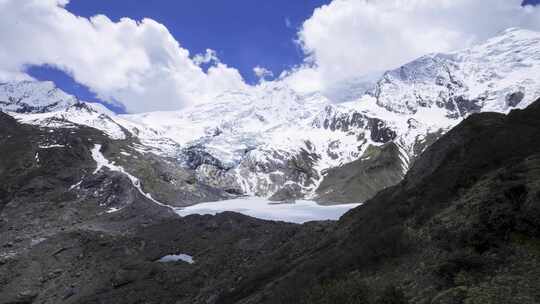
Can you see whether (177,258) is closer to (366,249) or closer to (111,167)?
(366,249)

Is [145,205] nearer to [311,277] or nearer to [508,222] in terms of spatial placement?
[311,277]

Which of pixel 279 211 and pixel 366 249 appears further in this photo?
pixel 279 211

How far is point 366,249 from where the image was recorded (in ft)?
79.8

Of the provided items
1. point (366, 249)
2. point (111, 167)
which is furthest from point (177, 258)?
point (111, 167)

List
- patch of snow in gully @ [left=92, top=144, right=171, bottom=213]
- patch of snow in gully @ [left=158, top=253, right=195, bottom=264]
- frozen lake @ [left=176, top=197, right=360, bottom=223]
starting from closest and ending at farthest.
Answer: patch of snow in gully @ [left=158, top=253, right=195, bottom=264], frozen lake @ [left=176, top=197, right=360, bottom=223], patch of snow in gully @ [left=92, top=144, right=171, bottom=213]

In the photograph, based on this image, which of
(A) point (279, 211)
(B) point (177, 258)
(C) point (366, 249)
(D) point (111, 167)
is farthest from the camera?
(A) point (279, 211)

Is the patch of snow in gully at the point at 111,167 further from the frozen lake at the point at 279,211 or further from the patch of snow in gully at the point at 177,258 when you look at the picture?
the patch of snow in gully at the point at 177,258

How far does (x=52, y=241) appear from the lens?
89.6 metres

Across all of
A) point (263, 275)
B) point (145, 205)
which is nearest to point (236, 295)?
point (263, 275)

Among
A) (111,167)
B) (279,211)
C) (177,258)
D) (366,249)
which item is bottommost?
(366,249)

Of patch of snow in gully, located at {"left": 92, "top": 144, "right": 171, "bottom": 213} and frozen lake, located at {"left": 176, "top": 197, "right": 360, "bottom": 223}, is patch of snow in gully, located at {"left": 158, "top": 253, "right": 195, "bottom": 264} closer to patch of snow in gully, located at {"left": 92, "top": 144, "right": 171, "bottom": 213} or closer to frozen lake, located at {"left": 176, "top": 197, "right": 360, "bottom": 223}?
frozen lake, located at {"left": 176, "top": 197, "right": 360, "bottom": 223}


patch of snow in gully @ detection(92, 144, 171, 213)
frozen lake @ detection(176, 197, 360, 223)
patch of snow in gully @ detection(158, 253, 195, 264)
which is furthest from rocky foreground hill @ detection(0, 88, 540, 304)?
frozen lake @ detection(176, 197, 360, 223)

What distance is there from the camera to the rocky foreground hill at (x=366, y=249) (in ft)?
53.7

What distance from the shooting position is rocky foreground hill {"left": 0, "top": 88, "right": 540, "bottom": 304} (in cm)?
1636
